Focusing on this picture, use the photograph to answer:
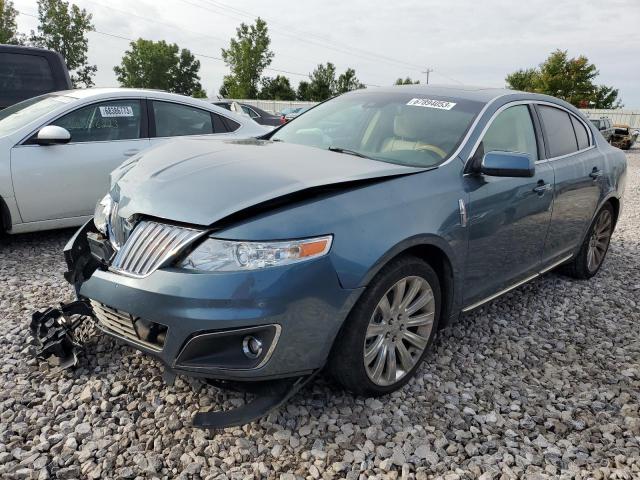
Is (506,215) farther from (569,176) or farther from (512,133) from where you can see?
(569,176)

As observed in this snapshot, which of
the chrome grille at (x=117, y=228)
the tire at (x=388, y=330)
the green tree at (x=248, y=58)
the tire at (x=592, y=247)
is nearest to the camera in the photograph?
the tire at (x=388, y=330)

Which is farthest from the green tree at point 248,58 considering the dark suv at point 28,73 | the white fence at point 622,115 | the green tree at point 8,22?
the dark suv at point 28,73

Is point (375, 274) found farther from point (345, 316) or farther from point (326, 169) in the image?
point (326, 169)

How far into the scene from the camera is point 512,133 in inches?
137

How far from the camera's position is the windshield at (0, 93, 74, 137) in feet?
15.3

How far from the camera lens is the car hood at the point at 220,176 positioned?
2.28m

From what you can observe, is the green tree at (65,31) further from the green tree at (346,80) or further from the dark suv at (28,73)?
the dark suv at (28,73)

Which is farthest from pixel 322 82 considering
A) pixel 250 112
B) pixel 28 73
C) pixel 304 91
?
pixel 28 73

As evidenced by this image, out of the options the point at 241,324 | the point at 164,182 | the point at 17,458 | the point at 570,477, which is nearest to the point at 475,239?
the point at 570,477

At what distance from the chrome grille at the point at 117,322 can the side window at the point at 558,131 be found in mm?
3074

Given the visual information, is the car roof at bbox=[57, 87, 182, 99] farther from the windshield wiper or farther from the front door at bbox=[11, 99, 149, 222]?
the windshield wiper

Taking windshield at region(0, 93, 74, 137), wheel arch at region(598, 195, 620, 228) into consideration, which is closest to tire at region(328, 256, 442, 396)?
wheel arch at region(598, 195, 620, 228)

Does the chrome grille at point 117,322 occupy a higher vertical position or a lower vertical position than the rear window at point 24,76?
lower

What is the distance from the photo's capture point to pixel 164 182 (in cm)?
253
